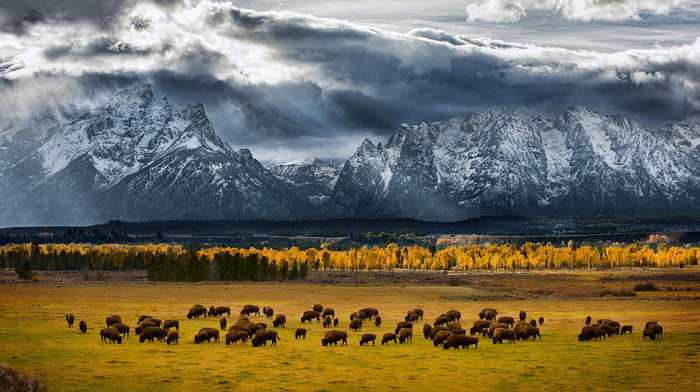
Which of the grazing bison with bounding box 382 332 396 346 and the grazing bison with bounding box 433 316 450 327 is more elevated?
the grazing bison with bounding box 433 316 450 327

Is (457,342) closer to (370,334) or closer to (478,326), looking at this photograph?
(370,334)

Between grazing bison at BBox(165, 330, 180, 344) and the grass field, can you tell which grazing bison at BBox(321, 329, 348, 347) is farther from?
grazing bison at BBox(165, 330, 180, 344)

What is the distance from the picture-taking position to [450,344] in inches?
2399

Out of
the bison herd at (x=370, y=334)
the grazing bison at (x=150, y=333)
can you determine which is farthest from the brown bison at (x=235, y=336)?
the grazing bison at (x=150, y=333)

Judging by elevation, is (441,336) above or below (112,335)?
above

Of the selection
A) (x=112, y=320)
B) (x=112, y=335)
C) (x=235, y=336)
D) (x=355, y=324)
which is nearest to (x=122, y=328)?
(x=112, y=335)

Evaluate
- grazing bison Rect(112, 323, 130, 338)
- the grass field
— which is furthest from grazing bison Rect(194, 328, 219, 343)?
grazing bison Rect(112, 323, 130, 338)

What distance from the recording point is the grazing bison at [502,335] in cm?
6500

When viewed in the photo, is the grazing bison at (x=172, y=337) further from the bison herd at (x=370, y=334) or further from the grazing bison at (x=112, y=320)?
the grazing bison at (x=112, y=320)

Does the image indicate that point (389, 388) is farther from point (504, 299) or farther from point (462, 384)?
point (504, 299)

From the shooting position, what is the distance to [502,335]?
214 feet

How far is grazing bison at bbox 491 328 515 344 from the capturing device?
65000 millimetres

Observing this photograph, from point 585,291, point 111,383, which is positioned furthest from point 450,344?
point 585,291


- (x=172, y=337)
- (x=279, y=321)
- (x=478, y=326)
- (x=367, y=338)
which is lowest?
(x=367, y=338)
